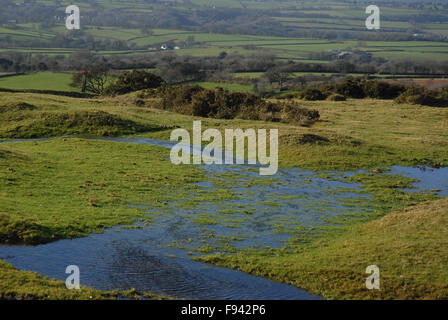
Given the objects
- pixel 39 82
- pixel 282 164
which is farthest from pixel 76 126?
pixel 39 82

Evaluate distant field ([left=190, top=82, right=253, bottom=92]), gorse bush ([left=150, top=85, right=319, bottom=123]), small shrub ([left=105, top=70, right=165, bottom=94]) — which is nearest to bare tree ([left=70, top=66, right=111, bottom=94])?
small shrub ([left=105, top=70, right=165, bottom=94])

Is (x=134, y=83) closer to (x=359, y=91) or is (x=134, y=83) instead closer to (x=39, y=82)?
(x=39, y=82)

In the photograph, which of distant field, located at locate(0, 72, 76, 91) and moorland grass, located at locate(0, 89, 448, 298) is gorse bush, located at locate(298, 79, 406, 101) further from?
distant field, located at locate(0, 72, 76, 91)

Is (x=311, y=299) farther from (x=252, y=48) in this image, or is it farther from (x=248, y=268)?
(x=252, y=48)

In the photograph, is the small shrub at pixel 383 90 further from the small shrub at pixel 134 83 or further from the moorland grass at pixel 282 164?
the small shrub at pixel 134 83

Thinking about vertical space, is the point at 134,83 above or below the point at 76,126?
above
